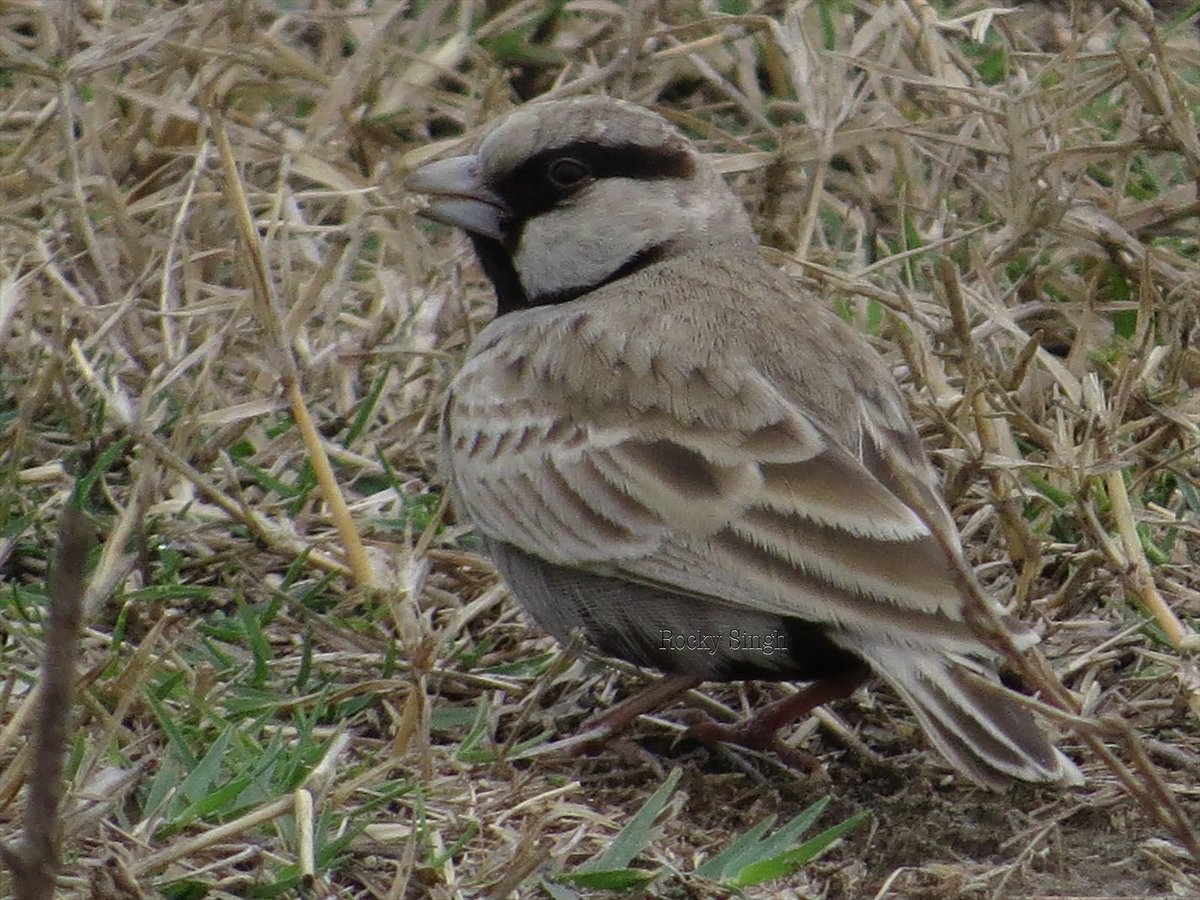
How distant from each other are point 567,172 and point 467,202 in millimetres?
280

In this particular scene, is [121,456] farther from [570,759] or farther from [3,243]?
[570,759]

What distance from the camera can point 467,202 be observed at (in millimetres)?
5254

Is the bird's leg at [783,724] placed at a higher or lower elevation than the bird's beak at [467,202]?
lower

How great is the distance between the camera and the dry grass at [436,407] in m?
4.00

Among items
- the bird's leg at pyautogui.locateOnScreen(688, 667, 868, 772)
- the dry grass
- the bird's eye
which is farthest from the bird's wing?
the bird's eye

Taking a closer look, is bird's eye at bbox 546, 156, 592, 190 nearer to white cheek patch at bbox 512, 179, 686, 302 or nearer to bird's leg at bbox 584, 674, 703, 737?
white cheek patch at bbox 512, 179, 686, 302

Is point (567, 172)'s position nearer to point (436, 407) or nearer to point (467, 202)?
point (467, 202)

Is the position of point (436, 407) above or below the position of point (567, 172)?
below

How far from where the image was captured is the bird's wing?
3.98 metres

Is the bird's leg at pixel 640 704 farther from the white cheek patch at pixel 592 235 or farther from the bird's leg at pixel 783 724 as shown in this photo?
the white cheek patch at pixel 592 235

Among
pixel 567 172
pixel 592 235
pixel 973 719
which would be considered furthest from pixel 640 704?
pixel 567 172

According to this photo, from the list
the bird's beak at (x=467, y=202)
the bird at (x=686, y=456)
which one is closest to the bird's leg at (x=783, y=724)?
the bird at (x=686, y=456)

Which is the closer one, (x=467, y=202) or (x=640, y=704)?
(x=640, y=704)

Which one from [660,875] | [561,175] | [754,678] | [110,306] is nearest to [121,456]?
[110,306]
